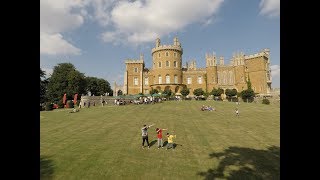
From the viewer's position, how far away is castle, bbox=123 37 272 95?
7794cm

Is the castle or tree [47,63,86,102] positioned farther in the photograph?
the castle

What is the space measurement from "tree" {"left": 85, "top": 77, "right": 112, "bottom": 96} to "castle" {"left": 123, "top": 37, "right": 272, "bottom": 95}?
1835 centimetres

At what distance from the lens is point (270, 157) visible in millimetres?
14531

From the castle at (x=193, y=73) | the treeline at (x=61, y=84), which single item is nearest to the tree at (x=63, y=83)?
the treeline at (x=61, y=84)

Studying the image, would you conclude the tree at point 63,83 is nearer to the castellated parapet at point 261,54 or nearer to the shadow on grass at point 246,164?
the castellated parapet at point 261,54

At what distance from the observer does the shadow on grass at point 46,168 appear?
1148 cm

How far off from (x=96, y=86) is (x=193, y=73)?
3931cm

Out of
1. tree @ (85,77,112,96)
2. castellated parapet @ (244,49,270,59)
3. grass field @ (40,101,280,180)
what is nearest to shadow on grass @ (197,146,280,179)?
grass field @ (40,101,280,180)

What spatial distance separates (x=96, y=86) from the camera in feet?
326

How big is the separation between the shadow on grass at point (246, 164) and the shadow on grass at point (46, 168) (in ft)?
22.7

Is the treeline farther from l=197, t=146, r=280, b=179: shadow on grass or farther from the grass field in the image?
l=197, t=146, r=280, b=179: shadow on grass

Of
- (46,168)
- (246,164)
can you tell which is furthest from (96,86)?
(246,164)
